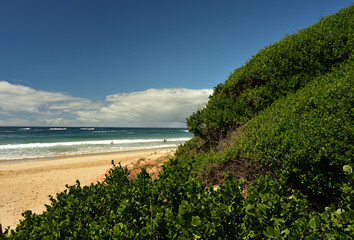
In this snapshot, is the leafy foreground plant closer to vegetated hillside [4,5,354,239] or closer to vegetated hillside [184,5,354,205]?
vegetated hillside [4,5,354,239]

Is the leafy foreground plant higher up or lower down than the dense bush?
lower down

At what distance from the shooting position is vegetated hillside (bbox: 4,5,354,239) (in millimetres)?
1932

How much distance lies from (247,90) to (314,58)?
2.47 m

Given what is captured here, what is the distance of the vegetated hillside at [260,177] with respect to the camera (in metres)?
1.93

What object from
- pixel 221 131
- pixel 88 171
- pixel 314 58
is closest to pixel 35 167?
pixel 88 171

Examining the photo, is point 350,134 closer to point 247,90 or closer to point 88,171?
point 247,90

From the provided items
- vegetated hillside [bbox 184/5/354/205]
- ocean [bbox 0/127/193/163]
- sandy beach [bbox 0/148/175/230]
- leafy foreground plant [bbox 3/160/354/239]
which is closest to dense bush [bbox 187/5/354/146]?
vegetated hillside [bbox 184/5/354/205]

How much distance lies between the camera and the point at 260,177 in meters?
2.42

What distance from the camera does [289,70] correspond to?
6863 mm

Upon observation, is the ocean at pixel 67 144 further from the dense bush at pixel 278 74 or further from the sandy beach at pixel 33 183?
the dense bush at pixel 278 74

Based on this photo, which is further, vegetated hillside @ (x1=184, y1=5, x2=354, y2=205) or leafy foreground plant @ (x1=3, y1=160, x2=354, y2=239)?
vegetated hillside @ (x1=184, y1=5, x2=354, y2=205)

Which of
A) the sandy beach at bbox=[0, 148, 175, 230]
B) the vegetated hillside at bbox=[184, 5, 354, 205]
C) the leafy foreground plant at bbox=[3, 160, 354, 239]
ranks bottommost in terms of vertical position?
the sandy beach at bbox=[0, 148, 175, 230]

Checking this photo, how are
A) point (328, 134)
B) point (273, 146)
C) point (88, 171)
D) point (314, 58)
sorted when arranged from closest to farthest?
point (328, 134), point (273, 146), point (314, 58), point (88, 171)

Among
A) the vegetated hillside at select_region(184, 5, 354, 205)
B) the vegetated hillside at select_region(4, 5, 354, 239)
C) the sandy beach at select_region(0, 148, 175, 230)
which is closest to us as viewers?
the vegetated hillside at select_region(4, 5, 354, 239)
